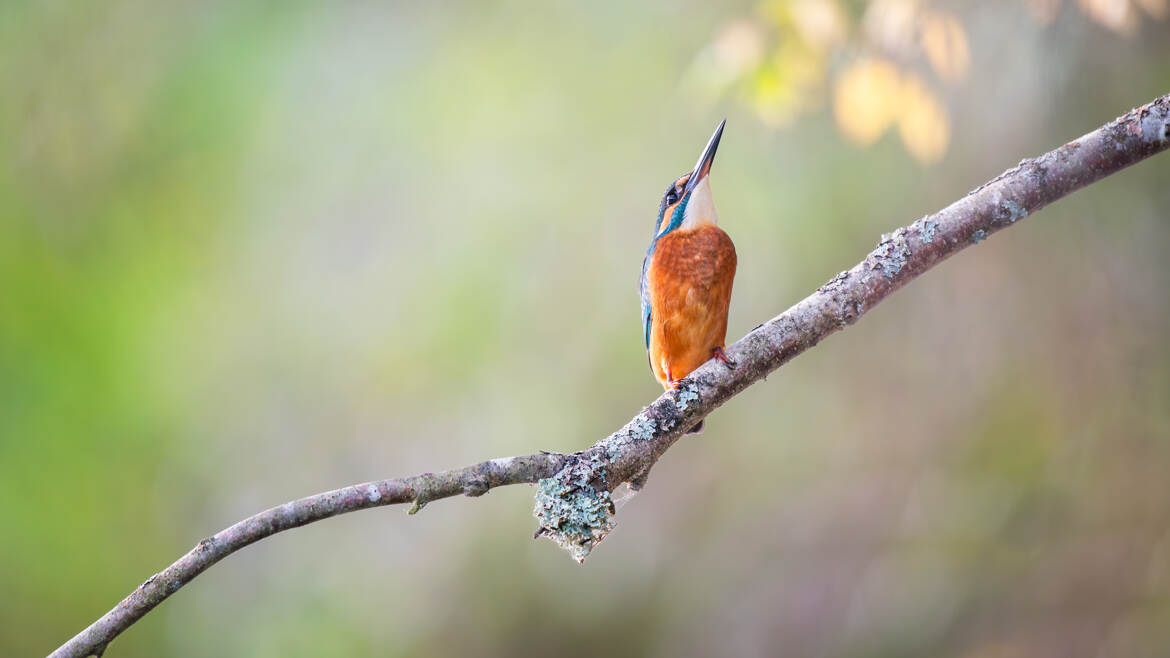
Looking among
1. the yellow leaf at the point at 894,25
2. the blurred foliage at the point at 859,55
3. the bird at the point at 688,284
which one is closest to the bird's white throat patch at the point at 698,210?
the bird at the point at 688,284

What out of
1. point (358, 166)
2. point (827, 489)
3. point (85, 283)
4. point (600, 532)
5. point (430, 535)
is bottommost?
point (600, 532)

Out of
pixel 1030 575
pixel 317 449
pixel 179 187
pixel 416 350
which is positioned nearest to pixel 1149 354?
pixel 1030 575

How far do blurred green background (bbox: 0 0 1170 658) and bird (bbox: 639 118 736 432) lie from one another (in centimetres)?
80

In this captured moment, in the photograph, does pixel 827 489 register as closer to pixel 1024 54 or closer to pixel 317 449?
pixel 1024 54

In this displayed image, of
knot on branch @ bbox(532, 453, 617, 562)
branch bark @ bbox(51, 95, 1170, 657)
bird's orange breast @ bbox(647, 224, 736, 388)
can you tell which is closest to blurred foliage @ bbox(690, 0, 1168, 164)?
bird's orange breast @ bbox(647, 224, 736, 388)

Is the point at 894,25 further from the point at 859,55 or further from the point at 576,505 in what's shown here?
the point at 576,505

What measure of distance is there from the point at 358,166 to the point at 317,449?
5.81 feet

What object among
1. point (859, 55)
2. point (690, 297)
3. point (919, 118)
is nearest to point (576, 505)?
point (690, 297)

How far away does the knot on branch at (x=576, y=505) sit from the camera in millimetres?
1641

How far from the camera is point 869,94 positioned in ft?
9.92

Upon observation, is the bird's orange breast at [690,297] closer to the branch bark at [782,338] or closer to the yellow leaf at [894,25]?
the branch bark at [782,338]

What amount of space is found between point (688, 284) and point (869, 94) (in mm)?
1135

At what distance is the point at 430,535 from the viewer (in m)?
4.88

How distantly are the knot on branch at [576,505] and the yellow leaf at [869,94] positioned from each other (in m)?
2.02
